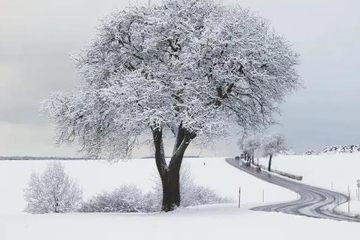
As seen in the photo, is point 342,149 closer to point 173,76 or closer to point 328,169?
point 328,169

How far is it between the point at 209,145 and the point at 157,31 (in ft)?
22.4

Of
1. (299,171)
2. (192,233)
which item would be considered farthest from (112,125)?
(299,171)

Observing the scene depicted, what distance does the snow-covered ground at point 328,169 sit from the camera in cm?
8581

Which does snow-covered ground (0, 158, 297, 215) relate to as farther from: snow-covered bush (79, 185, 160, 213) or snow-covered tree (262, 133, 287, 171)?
snow-covered bush (79, 185, 160, 213)

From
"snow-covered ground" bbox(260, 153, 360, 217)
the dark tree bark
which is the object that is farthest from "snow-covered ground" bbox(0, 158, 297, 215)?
the dark tree bark

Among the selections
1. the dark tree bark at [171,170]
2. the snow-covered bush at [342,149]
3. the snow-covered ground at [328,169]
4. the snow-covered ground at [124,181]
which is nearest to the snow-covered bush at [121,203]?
the dark tree bark at [171,170]

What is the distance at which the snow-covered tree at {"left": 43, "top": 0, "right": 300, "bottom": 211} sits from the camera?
24.0m

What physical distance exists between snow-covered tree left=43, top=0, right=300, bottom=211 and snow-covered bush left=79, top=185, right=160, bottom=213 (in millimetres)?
11053

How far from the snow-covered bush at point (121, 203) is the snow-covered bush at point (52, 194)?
8.57ft

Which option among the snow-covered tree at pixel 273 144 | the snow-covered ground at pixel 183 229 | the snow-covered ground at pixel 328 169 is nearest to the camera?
the snow-covered ground at pixel 183 229

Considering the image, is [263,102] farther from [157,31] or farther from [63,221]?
[63,221]

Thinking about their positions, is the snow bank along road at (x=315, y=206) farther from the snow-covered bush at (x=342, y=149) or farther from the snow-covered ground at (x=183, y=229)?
the snow-covered bush at (x=342, y=149)

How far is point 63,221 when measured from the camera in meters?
18.6

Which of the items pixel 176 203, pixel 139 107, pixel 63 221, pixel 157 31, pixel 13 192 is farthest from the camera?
pixel 13 192
